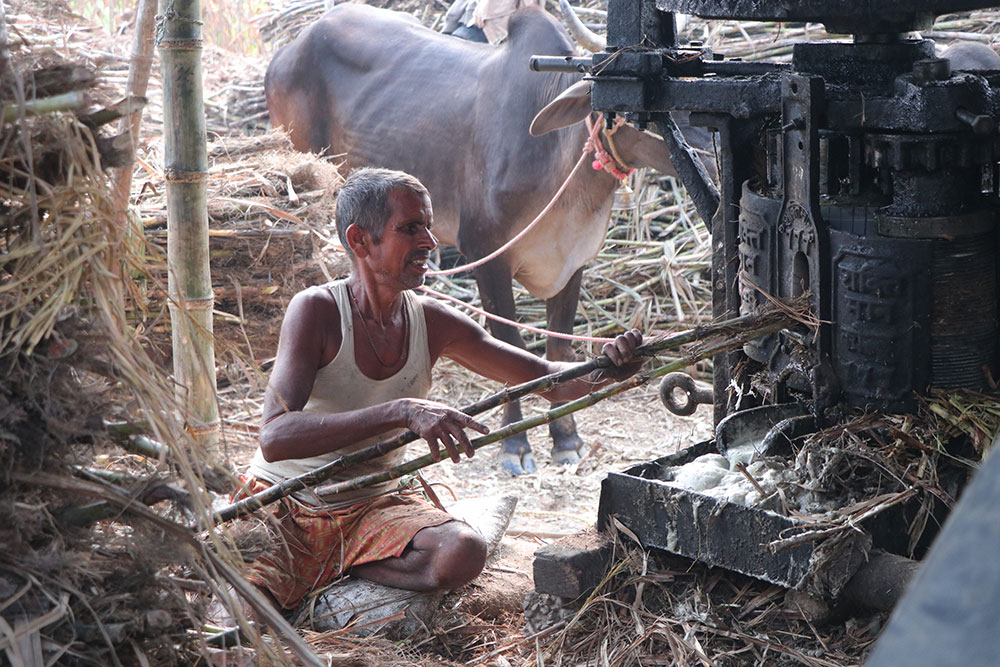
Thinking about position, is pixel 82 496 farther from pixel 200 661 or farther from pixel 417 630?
pixel 417 630

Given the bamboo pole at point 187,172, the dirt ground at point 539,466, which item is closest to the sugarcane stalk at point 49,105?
the bamboo pole at point 187,172

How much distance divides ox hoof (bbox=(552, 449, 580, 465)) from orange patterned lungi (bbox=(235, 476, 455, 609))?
97.7 inches

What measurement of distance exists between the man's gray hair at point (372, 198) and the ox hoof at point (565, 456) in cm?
275

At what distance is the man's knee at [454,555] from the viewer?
3.30m

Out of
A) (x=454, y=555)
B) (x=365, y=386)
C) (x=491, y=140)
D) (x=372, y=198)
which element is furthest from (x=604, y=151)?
A: (x=454, y=555)

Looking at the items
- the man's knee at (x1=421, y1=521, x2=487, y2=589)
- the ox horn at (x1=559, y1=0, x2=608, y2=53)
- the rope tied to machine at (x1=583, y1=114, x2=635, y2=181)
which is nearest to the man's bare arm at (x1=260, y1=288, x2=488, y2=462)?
the man's knee at (x1=421, y1=521, x2=487, y2=589)

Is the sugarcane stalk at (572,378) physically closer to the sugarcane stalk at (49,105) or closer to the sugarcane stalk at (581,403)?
the sugarcane stalk at (581,403)

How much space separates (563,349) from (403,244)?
2.93 metres

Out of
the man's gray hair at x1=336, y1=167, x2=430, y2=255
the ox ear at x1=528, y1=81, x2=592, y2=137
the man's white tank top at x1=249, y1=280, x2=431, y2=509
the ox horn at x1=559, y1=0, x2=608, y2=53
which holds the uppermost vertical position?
the ox horn at x1=559, y1=0, x2=608, y2=53

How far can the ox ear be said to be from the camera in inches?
211

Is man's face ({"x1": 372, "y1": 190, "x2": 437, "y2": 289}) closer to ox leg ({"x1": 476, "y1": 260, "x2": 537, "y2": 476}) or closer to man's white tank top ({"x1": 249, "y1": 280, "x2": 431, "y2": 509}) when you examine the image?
man's white tank top ({"x1": 249, "y1": 280, "x2": 431, "y2": 509})

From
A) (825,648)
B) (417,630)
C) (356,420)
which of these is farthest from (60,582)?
(825,648)

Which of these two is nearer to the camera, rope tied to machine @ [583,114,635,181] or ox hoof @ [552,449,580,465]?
rope tied to machine @ [583,114,635,181]

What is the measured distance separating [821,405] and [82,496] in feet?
6.12
